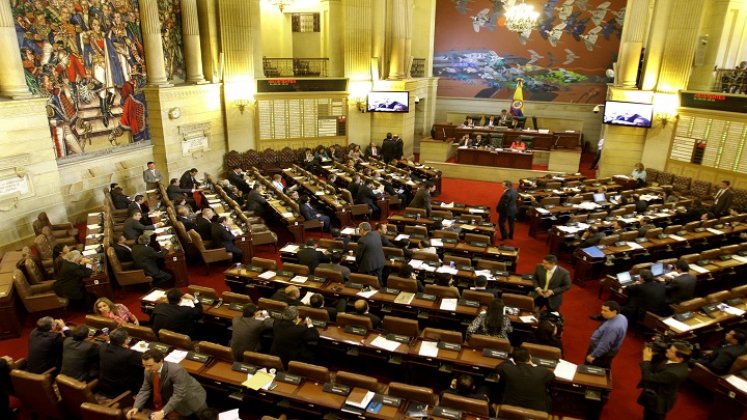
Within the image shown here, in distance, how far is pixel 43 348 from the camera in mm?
5852

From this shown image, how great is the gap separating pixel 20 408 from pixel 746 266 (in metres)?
12.4

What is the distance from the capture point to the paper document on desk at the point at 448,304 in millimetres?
7162

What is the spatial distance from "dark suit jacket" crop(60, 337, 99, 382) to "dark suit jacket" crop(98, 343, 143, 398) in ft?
0.49

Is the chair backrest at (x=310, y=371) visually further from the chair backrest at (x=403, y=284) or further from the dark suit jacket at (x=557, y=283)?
the dark suit jacket at (x=557, y=283)

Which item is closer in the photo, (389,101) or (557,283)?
(557,283)

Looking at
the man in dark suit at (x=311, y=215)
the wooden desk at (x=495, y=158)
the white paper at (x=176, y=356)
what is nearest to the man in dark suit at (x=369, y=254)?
the white paper at (x=176, y=356)

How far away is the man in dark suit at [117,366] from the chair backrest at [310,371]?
1857mm

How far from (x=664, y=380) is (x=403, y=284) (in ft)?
12.3

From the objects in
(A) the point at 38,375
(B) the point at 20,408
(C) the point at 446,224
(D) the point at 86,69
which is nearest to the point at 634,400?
(C) the point at 446,224

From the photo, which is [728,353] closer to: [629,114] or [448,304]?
[448,304]

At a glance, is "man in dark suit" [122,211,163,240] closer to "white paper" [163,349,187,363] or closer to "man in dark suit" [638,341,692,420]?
"white paper" [163,349,187,363]

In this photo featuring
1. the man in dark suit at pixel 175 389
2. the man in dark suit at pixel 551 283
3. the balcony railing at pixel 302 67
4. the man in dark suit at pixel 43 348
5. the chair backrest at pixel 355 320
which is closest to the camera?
→ the man in dark suit at pixel 175 389

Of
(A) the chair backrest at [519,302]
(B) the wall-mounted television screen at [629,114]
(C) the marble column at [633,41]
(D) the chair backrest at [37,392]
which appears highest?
(C) the marble column at [633,41]

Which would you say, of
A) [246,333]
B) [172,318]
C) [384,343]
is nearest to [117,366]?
[172,318]
